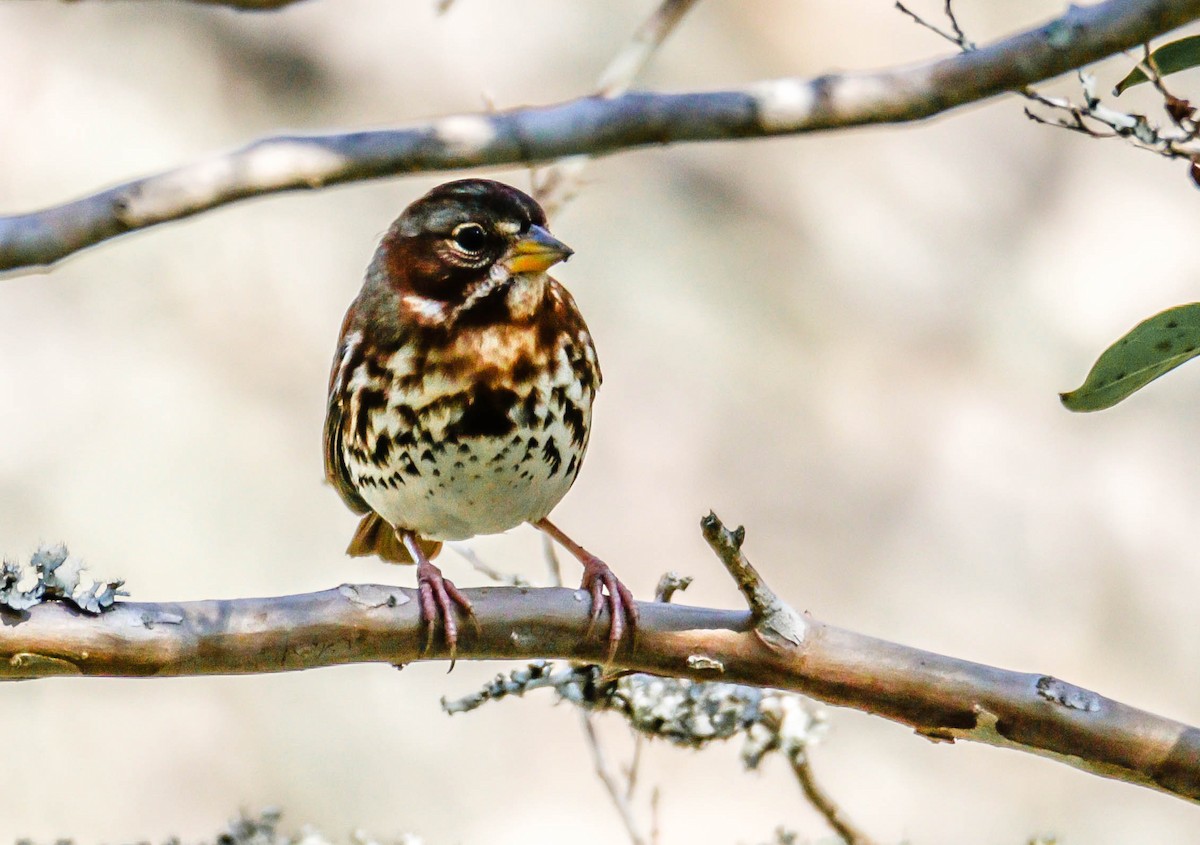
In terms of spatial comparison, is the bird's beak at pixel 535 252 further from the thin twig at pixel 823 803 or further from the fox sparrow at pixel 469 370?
the thin twig at pixel 823 803

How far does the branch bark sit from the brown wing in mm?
1111

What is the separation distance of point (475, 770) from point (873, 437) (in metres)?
2.82

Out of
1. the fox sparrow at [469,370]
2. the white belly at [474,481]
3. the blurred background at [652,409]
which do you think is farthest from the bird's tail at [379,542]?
the blurred background at [652,409]

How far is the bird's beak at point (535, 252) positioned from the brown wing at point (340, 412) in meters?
0.51

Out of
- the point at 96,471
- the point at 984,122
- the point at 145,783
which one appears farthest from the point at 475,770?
the point at 984,122

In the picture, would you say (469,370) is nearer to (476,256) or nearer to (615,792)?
(476,256)

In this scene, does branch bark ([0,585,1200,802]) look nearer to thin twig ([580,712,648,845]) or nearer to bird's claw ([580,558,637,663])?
bird's claw ([580,558,637,663])

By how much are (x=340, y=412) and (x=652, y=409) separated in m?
3.92

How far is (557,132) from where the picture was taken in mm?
3402

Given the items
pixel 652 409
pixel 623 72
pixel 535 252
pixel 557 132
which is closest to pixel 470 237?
pixel 535 252

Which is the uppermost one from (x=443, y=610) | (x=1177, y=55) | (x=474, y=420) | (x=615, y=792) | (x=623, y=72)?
(x=1177, y=55)

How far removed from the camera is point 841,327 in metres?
8.45

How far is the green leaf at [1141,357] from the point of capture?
2.70 meters

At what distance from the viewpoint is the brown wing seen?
4117 millimetres
